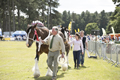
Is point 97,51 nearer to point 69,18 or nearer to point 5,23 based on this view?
point 5,23

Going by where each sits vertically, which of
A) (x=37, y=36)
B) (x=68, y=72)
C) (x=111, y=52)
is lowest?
(x=68, y=72)

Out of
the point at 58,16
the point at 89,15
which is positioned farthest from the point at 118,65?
the point at 89,15

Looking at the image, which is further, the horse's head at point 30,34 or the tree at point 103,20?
the tree at point 103,20

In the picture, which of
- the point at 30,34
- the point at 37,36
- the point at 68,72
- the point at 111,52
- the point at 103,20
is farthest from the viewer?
the point at 103,20

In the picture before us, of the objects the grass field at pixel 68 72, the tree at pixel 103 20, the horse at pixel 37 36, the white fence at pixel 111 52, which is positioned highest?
the tree at pixel 103 20

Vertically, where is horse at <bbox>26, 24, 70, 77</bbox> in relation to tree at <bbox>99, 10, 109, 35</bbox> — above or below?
below

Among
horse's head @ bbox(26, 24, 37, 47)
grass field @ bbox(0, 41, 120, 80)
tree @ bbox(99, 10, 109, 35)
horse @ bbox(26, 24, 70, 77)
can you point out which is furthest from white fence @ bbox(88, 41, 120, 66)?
tree @ bbox(99, 10, 109, 35)

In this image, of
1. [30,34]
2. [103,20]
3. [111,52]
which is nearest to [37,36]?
[30,34]

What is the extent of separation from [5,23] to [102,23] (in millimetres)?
88553

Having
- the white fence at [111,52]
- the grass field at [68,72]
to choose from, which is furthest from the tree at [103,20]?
the grass field at [68,72]

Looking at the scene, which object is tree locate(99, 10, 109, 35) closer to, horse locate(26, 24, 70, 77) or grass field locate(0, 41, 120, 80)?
grass field locate(0, 41, 120, 80)

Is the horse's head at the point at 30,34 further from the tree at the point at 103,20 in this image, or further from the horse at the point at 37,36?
the tree at the point at 103,20

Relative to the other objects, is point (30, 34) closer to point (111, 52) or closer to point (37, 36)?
point (37, 36)

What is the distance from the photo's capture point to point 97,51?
1644cm
